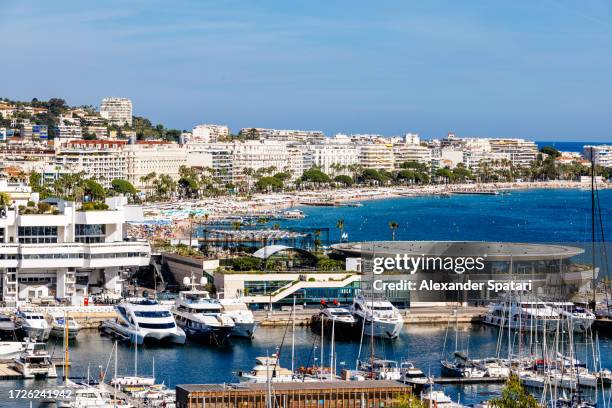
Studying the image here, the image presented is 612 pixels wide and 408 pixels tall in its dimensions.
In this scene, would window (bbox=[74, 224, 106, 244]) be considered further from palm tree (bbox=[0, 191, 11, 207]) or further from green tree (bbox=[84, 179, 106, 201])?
green tree (bbox=[84, 179, 106, 201])

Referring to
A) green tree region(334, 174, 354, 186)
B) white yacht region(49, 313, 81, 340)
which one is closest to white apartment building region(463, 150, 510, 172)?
green tree region(334, 174, 354, 186)

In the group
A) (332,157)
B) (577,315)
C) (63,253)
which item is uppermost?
(332,157)

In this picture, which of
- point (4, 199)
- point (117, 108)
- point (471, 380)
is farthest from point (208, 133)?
point (471, 380)

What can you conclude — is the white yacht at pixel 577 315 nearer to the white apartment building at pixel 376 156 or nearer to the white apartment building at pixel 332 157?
the white apartment building at pixel 332 157

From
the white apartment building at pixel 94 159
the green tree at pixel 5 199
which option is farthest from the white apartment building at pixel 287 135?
the green tree at pixel 5 199

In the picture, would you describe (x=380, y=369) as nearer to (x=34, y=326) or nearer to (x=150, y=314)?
(x=150, y=314)
